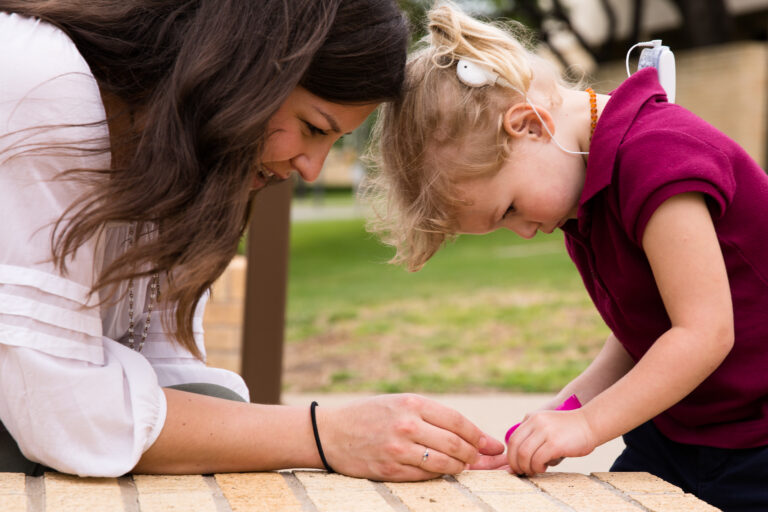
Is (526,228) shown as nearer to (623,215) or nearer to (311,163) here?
(623,215)

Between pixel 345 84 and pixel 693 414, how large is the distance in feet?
3.39

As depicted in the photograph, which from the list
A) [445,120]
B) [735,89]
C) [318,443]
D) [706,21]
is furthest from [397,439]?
[706,21]

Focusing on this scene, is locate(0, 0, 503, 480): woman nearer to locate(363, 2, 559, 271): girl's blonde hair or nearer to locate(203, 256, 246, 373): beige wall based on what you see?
locate(363, 2, 559, 271): girl's blonde hair

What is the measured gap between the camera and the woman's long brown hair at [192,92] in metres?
1.56

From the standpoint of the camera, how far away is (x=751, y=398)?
192 cm

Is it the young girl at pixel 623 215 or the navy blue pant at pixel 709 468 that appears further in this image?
the navy blue pant at pixel 709 468

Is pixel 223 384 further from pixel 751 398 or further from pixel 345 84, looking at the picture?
pixel 751 398

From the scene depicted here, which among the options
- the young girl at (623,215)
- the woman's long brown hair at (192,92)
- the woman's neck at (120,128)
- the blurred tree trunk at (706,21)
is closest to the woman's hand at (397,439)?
the young girl at (623,215)

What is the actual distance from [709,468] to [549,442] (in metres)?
0.52

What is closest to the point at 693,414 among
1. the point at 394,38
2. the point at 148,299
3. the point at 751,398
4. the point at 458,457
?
the point at 751,398

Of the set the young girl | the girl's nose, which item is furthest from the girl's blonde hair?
the girl's nose

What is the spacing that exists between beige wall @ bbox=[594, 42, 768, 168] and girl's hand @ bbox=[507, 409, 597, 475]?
1077 centimetres

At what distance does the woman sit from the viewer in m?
1.55

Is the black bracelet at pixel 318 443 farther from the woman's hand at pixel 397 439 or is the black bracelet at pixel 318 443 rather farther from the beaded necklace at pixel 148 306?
the beaded necklace at pixel 148 306
